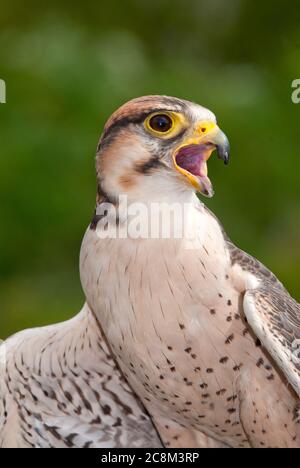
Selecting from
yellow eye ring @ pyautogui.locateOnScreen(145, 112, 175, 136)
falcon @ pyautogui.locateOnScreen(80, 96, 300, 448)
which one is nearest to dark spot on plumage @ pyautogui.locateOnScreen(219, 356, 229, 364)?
falcon @ pyautogui.locateOnScreen(80, 96, 300, 448)

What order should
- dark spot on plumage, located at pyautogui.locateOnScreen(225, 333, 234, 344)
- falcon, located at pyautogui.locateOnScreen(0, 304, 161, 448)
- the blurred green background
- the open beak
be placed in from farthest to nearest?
1. the blurred green background
2. falcon, located at pyautogui.locateOnScreen(0, 304, 161, 448)
3. dark spot on plumage, located at pyautogui.locateOnScreen(225, 333, 234, 344)
4. the open beak

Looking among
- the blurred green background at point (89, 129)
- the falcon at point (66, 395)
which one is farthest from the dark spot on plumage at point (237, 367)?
the blurred green background at point (89, 129)

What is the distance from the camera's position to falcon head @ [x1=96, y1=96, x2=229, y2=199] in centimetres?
214

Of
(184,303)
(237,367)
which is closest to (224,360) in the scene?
(237,367)

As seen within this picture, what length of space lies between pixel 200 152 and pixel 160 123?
0.11m

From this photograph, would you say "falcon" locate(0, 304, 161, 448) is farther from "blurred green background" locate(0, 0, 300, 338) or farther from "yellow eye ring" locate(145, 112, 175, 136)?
"blurred green background" locate(0, 0, 300, 338)

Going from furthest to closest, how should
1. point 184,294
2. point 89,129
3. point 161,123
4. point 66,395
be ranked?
1. point 89,129
2. point 66,395
3. point 184,294
4. point 161,123

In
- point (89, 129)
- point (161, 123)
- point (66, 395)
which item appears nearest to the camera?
point (161, 123)

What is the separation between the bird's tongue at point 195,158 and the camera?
6.99 feet

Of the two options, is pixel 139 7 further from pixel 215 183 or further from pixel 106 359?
pixel 106 359

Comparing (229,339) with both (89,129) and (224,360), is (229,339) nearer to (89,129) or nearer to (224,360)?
(224,360)

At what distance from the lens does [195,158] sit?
7.21ft
